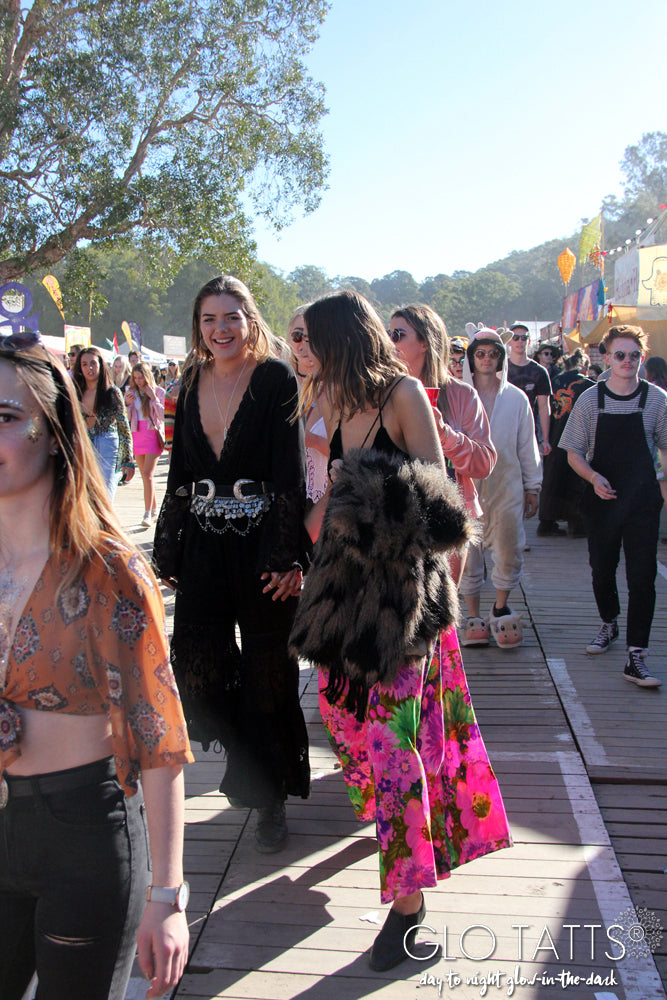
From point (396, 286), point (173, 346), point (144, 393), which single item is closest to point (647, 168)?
point (396, 286)

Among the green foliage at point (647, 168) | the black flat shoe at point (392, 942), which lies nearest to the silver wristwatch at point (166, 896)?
the black flat shoe at point (392, 942)

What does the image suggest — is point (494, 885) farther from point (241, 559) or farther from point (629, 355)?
point (629, 355)

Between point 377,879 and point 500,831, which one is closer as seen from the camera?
point 500,831

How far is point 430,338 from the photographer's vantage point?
12.7ft

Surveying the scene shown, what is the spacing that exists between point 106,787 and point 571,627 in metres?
5.00

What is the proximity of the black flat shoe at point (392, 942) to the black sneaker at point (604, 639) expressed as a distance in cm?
319

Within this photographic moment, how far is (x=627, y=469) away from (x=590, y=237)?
24699 millimetres

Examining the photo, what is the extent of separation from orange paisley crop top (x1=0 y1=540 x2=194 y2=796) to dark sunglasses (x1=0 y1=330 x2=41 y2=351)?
41 centimetres

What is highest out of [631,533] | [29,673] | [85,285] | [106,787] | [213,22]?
[213,22]

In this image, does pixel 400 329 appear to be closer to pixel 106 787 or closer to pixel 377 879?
pixel 377 879

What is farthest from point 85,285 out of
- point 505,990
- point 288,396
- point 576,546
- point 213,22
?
point 505,990

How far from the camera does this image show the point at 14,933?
1509 millimetres

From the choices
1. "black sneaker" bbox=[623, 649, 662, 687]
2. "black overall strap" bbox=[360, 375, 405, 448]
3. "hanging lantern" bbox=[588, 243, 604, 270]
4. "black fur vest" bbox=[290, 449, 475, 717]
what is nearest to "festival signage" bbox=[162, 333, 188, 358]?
"hanging lantern" bbox=[588, 243, 604, 270]

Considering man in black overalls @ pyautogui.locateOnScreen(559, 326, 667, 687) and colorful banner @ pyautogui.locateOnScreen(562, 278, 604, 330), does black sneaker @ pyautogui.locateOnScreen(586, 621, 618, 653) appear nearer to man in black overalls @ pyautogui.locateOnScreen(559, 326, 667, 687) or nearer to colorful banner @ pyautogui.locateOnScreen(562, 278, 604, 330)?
man in black overalls @ pyautogui.locateOnScreen(559, 326, 667, 687)
